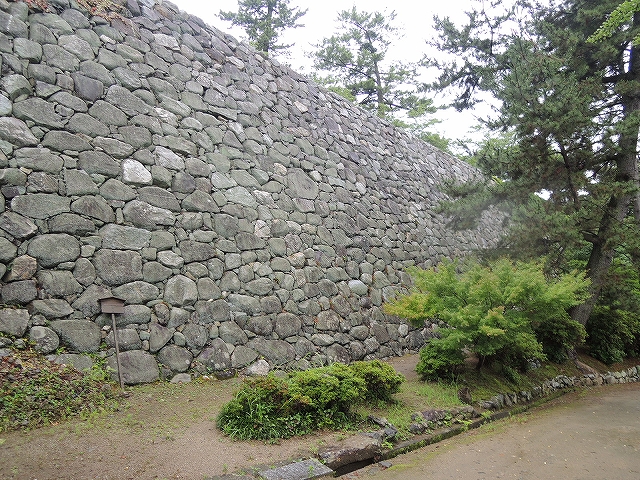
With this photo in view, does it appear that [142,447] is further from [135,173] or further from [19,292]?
[135,173]

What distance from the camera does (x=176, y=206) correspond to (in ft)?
20.6

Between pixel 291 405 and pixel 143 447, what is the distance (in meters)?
1.39

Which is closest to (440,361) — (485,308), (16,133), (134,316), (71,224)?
(485,308)

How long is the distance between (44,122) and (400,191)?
764 centimetres

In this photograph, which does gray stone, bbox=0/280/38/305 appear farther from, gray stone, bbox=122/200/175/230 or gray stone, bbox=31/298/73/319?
gray stone, bbox=122/200/175/230

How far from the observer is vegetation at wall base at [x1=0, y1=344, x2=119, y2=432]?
3977 millimetres

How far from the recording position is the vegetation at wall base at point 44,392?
13.0ft

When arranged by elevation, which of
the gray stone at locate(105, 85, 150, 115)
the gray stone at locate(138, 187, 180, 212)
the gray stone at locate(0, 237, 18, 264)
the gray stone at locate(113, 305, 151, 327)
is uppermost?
the gray stone at locate(105, 85, 150, 115)

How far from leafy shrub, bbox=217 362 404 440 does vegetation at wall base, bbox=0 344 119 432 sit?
1.29 m

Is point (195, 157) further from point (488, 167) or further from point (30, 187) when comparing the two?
point (488, 167)

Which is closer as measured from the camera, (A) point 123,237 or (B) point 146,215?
(A) point 123,237

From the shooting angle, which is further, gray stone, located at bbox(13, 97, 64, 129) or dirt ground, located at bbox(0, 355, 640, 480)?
gray stone, located at bbox(13, 97, 64, 129)

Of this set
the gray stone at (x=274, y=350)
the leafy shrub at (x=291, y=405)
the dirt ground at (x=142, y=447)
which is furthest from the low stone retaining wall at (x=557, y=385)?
the dirt ground at (x=142, y=447)

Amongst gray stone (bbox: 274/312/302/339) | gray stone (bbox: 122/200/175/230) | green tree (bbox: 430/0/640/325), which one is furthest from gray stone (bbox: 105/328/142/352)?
green tree (bbox: 430/0/640/325)
